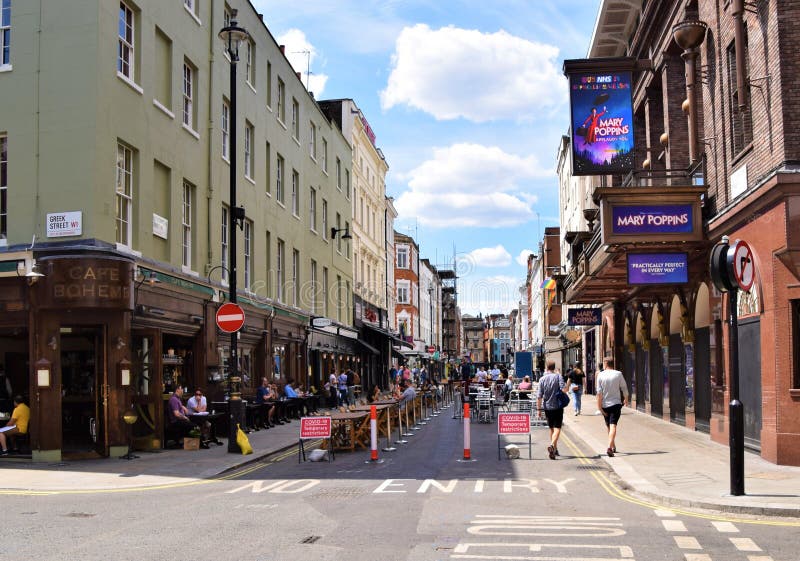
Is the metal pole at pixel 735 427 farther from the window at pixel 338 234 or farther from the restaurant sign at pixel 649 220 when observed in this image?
the window at pixel 338 234

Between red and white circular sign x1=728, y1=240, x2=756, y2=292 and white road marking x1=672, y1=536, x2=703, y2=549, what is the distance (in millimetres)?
3546

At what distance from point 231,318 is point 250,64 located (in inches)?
528

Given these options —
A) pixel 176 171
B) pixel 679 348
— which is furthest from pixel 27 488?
pixel 679 348

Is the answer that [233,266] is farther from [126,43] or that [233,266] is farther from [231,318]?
[126,43]

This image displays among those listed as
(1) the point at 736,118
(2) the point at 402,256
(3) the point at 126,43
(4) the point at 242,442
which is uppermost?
(2) the point at 402,256

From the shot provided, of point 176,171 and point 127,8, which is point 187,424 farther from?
point 127,8

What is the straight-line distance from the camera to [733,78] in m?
16.1

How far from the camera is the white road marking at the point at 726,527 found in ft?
29.1

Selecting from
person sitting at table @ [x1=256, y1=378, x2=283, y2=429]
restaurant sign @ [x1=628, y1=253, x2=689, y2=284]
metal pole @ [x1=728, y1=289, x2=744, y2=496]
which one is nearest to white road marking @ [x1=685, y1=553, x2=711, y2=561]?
metal pole @ [x1=728, y1=289, x2=744, y2=496]

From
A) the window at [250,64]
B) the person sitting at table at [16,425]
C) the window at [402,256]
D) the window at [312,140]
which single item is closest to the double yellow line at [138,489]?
the person sitting at table at [16,425]

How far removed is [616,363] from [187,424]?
61.2 feet

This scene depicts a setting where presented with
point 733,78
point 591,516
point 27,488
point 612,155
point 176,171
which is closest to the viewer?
point 591,516

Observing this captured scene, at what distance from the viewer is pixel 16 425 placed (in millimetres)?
16984

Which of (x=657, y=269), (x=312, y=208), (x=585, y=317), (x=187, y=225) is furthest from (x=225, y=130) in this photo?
(x=585, y=317)
